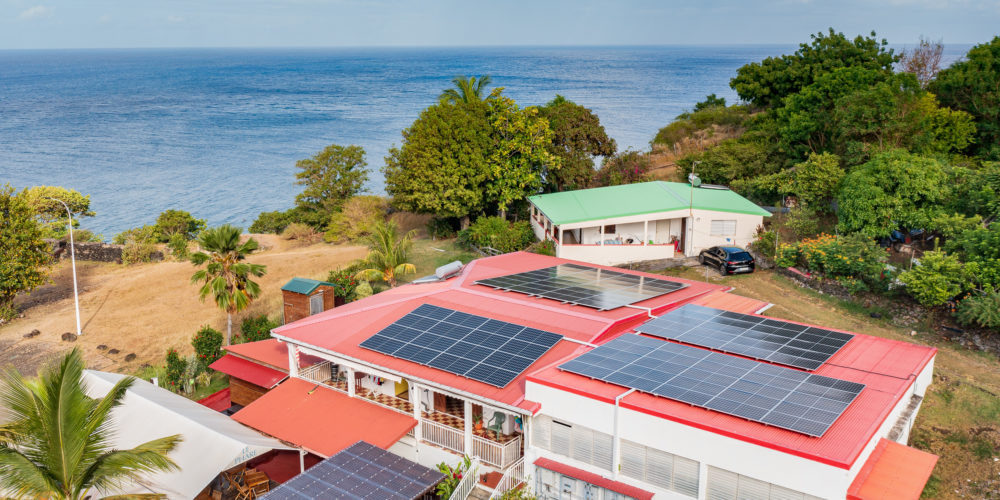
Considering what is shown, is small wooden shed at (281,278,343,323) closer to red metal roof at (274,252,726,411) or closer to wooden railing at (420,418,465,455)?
red metal roof at (274,252,726,411)

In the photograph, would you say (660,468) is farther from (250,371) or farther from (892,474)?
(250,371)

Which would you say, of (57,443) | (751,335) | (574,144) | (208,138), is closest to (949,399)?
(751,335)

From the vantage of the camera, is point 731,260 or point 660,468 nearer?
point 660,468

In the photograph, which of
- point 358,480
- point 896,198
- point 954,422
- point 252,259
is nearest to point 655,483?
point 358,480

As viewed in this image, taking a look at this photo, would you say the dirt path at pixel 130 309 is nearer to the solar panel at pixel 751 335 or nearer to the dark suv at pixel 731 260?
the dark suv at pixel 731 260

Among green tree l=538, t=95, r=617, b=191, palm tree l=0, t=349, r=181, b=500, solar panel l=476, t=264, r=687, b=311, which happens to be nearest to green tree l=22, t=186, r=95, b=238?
green tree l=538, t=95, r=617, b=191

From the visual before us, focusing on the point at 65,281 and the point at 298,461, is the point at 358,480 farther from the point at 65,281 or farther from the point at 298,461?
the point at 65,281
